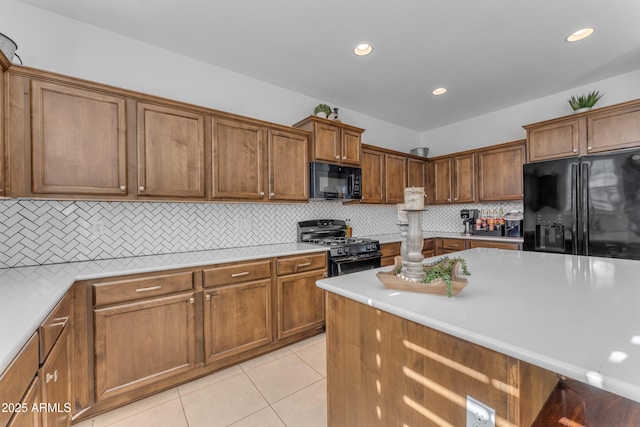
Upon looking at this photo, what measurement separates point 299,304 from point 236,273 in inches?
29.7

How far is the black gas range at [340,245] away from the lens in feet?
9.55

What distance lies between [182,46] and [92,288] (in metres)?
2.20

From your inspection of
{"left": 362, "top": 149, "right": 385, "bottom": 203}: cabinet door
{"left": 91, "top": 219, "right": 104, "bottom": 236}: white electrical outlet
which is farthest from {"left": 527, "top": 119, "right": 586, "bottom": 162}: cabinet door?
{"left": 91, "top": 219, "right": 104, "bottom": 236}: white electrical outlet

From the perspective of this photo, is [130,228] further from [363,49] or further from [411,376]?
[363,49]

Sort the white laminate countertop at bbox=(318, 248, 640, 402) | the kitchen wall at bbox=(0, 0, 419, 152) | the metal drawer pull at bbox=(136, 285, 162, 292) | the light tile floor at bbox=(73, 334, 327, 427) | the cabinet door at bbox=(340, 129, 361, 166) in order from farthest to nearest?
the cabinet door at bbox=(340, 129, 361, 166) → the kitchen wall at bbox=(0, 0, 419, 152) → the metal drawer pull at bbox=(136, 285, 162, 292) → the light tile floor at bbox=(73, 334, 327, 427) → the white laminate countertop at bbox=(318, 248, 640, 402)

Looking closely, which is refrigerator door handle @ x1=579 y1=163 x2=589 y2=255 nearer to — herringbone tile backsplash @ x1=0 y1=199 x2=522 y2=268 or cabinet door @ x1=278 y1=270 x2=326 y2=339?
cabinet door @ x1=278 y1=270 x2=326 y2=339

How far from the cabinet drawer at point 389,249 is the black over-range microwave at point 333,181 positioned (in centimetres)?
73

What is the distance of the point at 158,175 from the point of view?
2209 mm

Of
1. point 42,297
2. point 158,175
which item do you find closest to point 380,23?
point 158,175

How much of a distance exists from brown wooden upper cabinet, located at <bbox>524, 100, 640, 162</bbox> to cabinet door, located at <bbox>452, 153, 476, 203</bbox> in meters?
0.79

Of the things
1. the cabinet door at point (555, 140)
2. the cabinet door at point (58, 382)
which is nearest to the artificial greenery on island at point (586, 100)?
the cabinet door at point (555, 140)

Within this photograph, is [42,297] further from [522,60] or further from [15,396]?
[522,60]

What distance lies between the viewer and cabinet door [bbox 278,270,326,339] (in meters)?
2.59

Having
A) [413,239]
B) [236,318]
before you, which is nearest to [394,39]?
[413,239]
